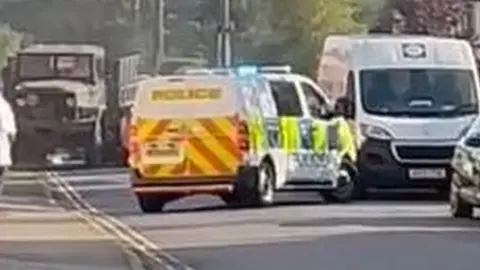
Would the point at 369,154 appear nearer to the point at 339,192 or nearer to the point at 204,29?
the point at 339,192

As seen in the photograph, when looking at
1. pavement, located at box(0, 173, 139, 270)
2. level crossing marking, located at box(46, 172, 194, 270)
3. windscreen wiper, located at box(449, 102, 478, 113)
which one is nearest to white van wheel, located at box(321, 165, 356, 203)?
windscreen wiper, located at box(449, 102, 478, 113)

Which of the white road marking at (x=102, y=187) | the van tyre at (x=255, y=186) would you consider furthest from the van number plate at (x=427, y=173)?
the white road marking at (x=102, y=187)

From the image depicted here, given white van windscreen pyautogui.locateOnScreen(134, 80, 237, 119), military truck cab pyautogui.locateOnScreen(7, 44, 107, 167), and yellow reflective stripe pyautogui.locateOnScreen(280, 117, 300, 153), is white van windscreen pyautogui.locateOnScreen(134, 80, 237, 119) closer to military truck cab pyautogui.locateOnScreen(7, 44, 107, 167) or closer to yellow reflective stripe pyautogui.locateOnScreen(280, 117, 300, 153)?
yellow reflective stripe pyautogui.locateOnScreen(280, 117, 300, 153)

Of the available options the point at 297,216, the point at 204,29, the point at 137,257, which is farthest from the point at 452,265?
the point at 204,29

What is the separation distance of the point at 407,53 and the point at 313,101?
9.21 feet

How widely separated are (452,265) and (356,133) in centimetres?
1184

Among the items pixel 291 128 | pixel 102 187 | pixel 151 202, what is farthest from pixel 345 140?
pixel 102 187

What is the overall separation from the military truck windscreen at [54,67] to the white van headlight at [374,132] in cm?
1691

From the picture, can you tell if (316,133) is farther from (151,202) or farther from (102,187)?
(102,187)

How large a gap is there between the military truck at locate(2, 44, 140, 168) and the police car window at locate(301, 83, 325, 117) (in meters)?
16.5

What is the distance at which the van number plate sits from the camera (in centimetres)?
3023

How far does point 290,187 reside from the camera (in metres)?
29.1

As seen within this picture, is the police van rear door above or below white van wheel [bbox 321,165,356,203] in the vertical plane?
above

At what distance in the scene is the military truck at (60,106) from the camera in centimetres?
4606
